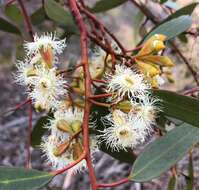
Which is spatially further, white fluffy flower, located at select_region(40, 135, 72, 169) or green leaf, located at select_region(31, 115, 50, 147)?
green leaf, located at select_region(31, 115, 50, 147)

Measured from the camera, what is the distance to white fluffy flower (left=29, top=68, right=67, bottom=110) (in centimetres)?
91

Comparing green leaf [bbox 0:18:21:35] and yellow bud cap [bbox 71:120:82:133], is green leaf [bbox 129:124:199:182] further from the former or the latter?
green leaf [bbox 0:18:21:35]

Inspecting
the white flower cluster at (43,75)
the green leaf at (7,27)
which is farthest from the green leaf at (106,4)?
the white flower cluster at (43,75)

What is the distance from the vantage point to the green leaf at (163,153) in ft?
2.92

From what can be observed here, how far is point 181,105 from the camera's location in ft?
2.98

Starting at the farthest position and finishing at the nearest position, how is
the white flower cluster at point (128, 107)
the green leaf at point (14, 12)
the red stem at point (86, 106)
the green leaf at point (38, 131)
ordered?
the green leaf at point (14, 12) → the green leaf at point (38, 131) → the white flower cluster at point (128, 107) → the red stem at point (86, 106)

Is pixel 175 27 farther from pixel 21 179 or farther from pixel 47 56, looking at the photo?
pixel 21 179

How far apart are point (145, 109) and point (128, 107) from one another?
0.06m

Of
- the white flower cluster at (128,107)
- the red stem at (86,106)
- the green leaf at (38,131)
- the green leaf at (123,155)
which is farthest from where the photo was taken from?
the green leaf at (38,131)

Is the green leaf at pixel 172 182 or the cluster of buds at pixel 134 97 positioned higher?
the cluster of buds at pixel 134 97

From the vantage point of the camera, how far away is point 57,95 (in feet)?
3.17

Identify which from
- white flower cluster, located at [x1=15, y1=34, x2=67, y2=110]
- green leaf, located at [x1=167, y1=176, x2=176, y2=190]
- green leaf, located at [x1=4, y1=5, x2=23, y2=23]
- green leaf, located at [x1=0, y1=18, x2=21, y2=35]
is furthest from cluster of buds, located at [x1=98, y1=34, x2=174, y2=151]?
green leaf, located at [x1=4, y1=5, x2=23, y2=23]

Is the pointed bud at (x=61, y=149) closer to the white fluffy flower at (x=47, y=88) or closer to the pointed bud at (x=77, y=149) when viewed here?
the pointed bud at (x=77, y=149)

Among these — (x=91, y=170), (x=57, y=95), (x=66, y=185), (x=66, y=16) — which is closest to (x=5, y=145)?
(x=66, y=185)
